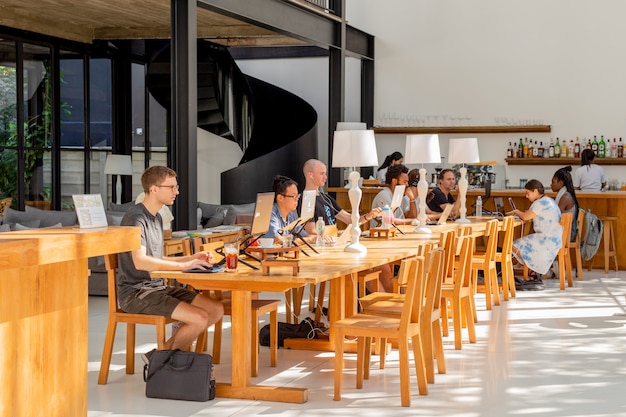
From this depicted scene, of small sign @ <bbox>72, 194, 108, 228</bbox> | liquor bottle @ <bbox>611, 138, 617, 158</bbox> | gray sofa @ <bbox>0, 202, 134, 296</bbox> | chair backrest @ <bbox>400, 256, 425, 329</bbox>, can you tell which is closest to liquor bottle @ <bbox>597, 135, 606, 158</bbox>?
liquor bottle @ <bbox>611, 138, 617, 158</bbox>

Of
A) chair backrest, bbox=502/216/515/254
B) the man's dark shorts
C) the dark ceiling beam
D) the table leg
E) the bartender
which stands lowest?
the table leg

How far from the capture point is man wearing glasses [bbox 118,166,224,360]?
5.45 metres

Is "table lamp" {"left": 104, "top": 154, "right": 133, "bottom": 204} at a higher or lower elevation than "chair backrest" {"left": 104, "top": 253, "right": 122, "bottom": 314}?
higher

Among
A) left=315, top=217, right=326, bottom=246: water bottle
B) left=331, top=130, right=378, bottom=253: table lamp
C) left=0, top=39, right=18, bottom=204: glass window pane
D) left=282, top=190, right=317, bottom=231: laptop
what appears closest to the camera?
left=282, top=190, right=317, bottom=231: laptop

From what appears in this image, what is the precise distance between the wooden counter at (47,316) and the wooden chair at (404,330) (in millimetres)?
1783

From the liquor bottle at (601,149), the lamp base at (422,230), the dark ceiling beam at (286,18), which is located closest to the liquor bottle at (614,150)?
the liquor bottle at (601,149)

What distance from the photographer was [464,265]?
6770 mm

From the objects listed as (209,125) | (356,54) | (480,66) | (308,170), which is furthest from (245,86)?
(308,170)

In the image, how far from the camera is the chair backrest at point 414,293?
515 centimetres

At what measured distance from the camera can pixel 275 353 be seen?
6.11 metres

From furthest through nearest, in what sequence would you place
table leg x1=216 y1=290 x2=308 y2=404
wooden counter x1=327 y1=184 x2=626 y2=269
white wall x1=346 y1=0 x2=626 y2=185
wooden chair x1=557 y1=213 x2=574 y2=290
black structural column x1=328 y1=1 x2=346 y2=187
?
white wall x1=346 y1=0 x2=626 y2=185 → black structural column x1=328 y1=1 x2=346 y2=187 → wooden counter x1=327 y1=184 x2=626 y2=269 → wooden chair x1=557 y1=213 x2=574 y2=290 → table leg x1=216 y1=290 x2=308 y2=404

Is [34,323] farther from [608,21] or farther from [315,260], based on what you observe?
[608,21]

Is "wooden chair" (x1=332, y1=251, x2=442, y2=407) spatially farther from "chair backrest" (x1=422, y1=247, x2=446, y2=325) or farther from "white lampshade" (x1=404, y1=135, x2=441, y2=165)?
"white lampshade" (x1=404, y1=135, x2=441, y2=165)

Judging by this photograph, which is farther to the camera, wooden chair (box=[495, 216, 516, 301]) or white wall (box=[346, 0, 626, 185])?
white wall (box=[346, 0, 626, 185])
